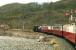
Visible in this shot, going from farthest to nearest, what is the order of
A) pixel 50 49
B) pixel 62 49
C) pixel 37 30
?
1. pixel 37 30
2. pixel 50 49
3. pixel 62 49

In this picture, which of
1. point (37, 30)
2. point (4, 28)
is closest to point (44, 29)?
point (37, 30)

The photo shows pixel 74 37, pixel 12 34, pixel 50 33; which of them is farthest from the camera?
pixel 12 34

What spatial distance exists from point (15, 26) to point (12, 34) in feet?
119

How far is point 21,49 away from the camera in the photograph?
68125 millimetres

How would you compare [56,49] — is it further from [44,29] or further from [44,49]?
[44,29]

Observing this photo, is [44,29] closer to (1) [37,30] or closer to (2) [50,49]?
(1) [37,30]

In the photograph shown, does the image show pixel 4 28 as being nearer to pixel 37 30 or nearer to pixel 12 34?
pixel 12 34

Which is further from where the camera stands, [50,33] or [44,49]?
[50,33]

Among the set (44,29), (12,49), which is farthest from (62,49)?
(44,29)

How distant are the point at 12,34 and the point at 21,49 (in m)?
78.9

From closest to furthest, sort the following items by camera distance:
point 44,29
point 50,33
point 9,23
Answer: point 50,33 < point 44,29 < point 9,23

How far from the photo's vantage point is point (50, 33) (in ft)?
371

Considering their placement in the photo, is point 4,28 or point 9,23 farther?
point 9,23

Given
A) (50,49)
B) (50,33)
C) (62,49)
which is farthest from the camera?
(50,33)
